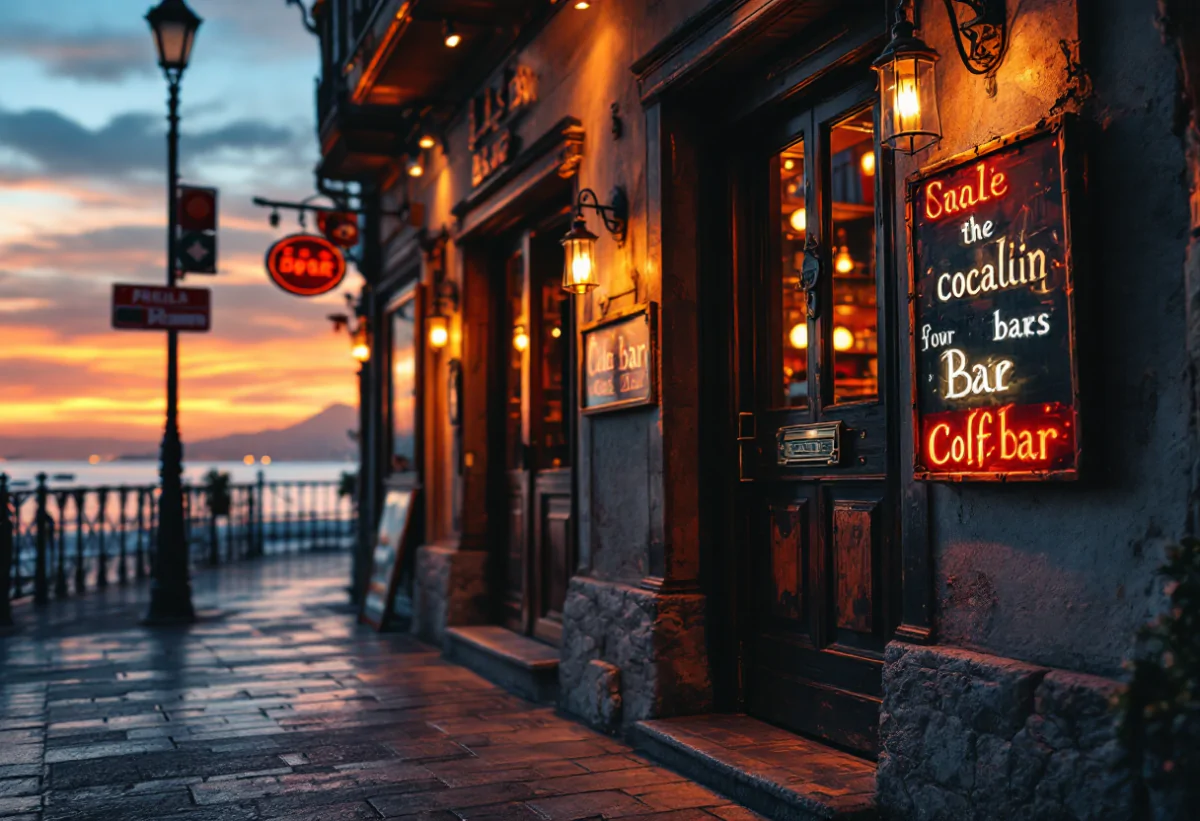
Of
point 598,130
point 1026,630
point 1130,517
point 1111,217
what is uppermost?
point 598,130

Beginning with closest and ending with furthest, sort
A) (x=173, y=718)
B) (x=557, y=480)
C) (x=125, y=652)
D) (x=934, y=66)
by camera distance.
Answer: (x=934, y=66) < (x=173, y=718) < (x=557, y=480) < (x=125, y=652)

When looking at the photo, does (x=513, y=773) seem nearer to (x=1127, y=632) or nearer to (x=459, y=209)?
(x=1127, y=632)

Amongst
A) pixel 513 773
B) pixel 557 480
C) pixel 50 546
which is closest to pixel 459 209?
pixel 557 480

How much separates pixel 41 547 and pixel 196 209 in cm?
452

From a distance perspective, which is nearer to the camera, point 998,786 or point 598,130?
point 998,786

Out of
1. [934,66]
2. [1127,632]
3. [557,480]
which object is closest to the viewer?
[1127,632]

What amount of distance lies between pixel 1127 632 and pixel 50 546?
13.9 m

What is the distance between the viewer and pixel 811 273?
5355 millimetres

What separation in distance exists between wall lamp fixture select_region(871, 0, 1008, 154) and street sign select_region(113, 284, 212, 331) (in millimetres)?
9089

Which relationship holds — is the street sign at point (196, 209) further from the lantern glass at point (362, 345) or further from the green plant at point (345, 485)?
the green plant at point (345, 485)

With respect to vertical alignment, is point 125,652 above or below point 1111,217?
below

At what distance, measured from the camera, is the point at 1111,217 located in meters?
3.43

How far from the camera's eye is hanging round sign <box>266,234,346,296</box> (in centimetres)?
1227

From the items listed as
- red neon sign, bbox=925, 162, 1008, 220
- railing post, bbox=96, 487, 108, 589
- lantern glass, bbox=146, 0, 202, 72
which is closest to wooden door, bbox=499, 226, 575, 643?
red neon sign, bbox=925, 162, 1008, 220
